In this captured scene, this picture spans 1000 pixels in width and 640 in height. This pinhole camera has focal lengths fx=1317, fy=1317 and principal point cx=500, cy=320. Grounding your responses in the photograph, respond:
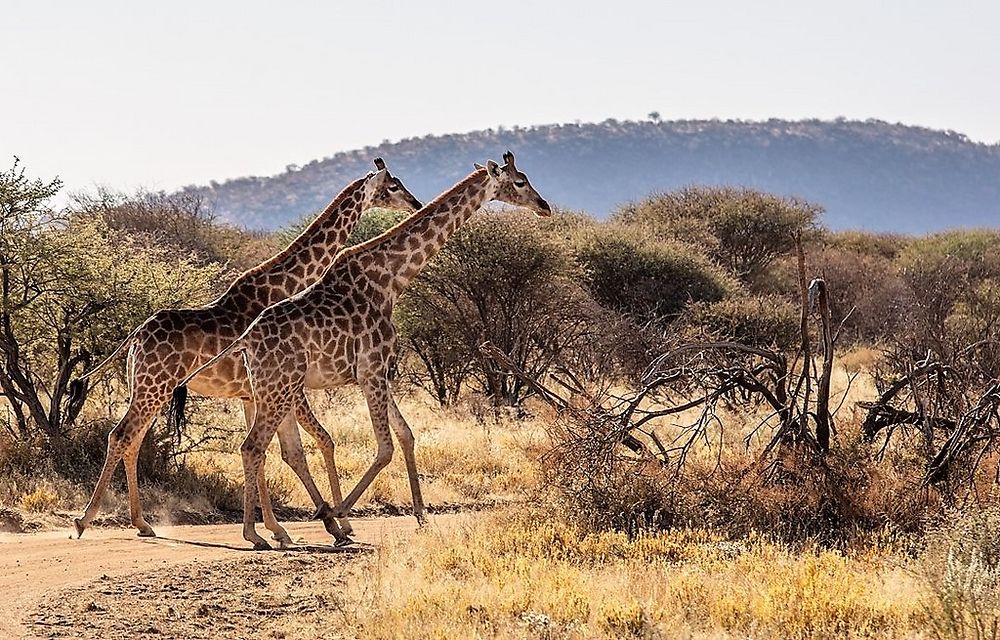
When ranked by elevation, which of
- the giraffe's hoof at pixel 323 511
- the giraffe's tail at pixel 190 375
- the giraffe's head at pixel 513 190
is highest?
the giraffe's head at pixel 513 190

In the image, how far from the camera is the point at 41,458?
42.5ft

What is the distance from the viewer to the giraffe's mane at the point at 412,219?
35.9 feet

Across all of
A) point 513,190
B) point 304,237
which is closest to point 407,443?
point 304,237

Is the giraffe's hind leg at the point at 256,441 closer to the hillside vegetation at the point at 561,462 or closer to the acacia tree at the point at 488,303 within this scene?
the hillside vegetation at the point at 561,462

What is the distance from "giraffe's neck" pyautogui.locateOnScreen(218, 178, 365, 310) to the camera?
11.2 meters

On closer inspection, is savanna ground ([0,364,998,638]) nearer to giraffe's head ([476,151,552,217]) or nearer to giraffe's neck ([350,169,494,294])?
giraffe's neck ([350,169,494,294])

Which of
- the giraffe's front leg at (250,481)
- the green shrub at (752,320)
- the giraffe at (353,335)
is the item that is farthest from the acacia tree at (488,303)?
the giraffe's front leg at (250,481)

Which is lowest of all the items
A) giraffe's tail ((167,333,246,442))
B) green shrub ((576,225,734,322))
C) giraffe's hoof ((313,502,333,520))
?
giraffe's hoof ((313,502,333,520))

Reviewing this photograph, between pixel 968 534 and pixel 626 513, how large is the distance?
9.59 feet

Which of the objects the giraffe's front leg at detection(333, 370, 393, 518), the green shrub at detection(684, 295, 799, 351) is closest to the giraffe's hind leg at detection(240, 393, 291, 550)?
the giraffe's front leg at detection(333, 370, 393, 518)

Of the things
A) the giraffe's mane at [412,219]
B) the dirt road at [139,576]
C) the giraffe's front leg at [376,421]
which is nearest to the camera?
the dirt road at [139,576]

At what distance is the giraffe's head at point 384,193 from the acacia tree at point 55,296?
291 cm

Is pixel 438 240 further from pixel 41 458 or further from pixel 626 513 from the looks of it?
pixel 41 458

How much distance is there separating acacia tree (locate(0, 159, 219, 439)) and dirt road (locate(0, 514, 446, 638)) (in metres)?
2.91
